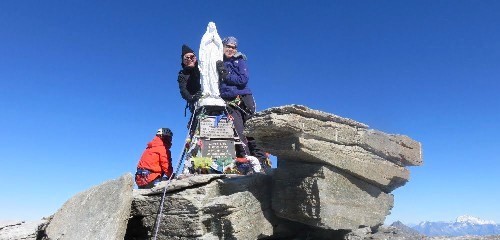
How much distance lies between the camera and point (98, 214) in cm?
1062

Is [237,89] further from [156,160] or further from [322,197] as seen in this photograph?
[322,197]

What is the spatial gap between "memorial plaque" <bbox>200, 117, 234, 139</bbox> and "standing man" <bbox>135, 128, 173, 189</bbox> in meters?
1.82

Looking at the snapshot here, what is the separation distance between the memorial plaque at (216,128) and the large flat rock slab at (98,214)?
17.4 feet

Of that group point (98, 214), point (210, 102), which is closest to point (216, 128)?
point (210, 102)

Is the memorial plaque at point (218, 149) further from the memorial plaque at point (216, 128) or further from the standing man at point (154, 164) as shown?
the standing man at point (154, 164)

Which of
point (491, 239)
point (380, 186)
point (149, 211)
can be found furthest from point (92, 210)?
point (491, 239)

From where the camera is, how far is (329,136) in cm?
978

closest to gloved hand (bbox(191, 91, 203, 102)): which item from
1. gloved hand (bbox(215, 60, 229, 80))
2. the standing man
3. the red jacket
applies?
gloved hand (bbox(215, 60, 229, 80))

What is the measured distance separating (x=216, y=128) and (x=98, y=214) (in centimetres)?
667

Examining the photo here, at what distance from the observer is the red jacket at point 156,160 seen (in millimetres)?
14125

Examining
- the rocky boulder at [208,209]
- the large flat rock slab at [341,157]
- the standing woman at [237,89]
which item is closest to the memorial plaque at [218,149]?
the standing woman at [237,89]

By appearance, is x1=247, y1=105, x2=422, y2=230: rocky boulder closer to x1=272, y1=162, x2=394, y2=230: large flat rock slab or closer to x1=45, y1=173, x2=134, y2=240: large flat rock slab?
x1=272, y1=162, x2=394, y2=230: large flat rock slab

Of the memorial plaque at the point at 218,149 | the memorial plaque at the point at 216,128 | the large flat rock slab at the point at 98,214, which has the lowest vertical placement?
the large flat rock slab at the point at 98,214

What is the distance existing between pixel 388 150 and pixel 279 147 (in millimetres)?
3477
